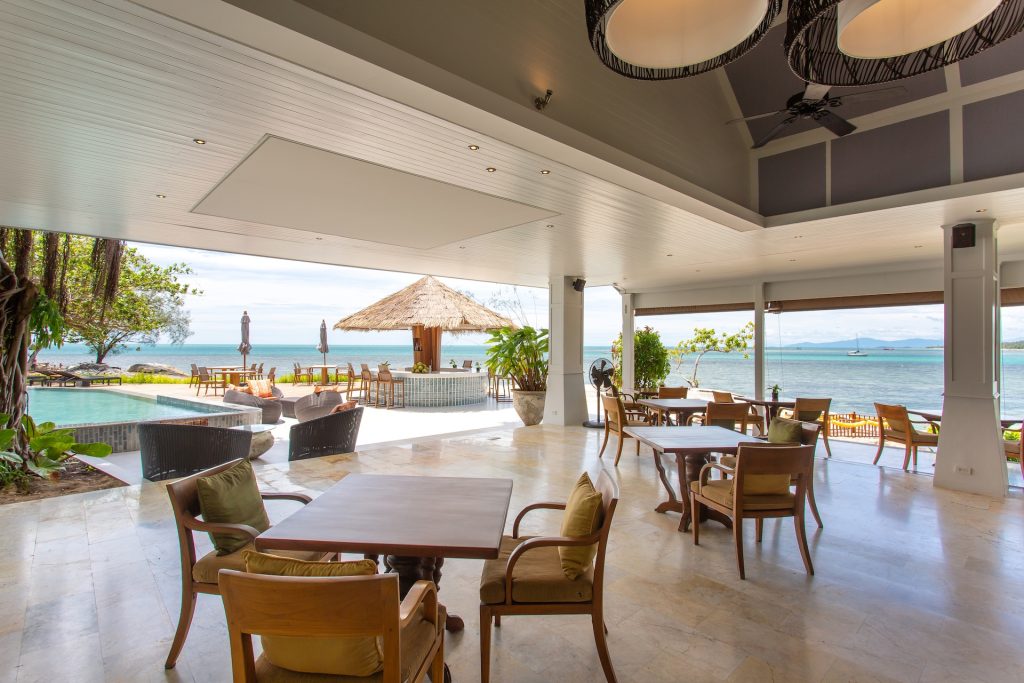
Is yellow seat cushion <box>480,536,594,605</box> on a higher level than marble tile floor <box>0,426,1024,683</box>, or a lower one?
higher

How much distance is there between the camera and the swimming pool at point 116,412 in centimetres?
696

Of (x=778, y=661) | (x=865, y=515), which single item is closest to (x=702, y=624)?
(x=778, y=661)

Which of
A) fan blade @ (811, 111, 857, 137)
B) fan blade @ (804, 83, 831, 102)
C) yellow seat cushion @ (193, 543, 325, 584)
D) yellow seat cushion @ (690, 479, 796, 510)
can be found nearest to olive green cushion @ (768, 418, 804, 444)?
yellow seat cushion @ (690, 479, 796, 510)

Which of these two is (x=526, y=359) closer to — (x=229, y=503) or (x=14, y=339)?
(x=14, y=339)

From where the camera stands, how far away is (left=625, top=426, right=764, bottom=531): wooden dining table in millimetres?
3838

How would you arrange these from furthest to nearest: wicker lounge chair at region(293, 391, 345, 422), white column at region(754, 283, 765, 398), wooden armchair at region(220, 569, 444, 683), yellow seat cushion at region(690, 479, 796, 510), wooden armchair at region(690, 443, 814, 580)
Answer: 1. wicker lounge chair at region(293, 391, 345, 422)
2. white column at region(754, 283, 765, 398)
3. yellow seat cushion at region(690, 479, 796, 510)
4. wooden armchair at region(690, 443, 814, 580)
5. wooden armchair at region(220, 569, 444, 683)

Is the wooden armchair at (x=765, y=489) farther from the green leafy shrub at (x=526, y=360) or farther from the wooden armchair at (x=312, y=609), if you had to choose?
the green leafy shrub at (x=526, y=360)

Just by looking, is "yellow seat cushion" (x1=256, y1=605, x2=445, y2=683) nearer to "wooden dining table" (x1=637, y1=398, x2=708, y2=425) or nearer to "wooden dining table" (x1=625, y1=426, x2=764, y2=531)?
"wooden dining table" (x1=625, y1=426, x2=764, y2=531)

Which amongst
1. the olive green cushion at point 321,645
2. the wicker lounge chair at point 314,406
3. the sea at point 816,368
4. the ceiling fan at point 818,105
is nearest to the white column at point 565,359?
the wicker lounge chair at point 314,406

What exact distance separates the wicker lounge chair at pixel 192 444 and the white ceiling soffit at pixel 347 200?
→ 2.11 m

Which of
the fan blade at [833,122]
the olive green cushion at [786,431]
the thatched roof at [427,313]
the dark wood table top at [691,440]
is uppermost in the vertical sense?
the fan blade at [833,122]

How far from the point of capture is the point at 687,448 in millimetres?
3812

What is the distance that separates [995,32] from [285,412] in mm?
11371

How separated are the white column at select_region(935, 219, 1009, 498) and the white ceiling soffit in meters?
4.42
